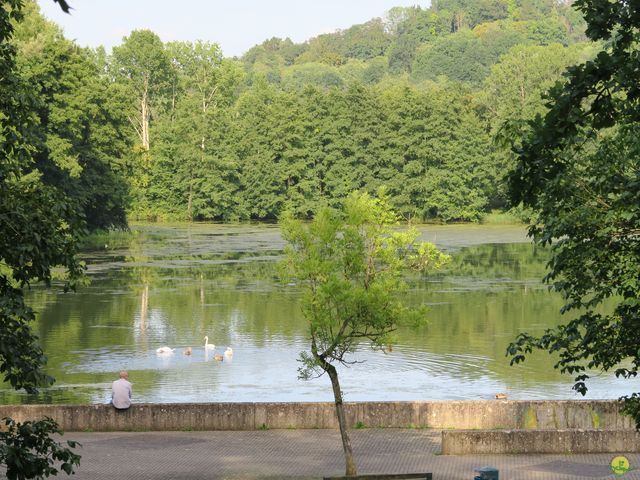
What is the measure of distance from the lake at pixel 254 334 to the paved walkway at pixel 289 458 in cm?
726

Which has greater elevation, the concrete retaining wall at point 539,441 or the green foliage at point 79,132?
the green foliage at point 79,132

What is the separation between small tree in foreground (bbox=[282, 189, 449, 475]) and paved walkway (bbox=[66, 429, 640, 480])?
3.83ft

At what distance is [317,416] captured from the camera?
77.6ft

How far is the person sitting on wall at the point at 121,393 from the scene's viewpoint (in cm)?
2331

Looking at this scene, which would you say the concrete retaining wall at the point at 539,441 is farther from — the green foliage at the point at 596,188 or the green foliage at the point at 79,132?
the green foliage at the point at 79,132

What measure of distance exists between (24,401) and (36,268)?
743 inches

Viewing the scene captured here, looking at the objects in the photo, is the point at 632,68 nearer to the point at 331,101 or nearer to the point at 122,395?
the point at 122,395

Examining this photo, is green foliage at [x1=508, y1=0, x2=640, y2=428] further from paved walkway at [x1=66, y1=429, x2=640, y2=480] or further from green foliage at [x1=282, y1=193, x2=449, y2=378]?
Answer: green foliage at [x1=282, y1=193, x2=449, y2=378]

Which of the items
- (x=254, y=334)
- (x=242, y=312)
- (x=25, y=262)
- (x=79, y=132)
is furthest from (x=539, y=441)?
(x=79, y=132)

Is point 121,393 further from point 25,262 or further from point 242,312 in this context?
point 242,312

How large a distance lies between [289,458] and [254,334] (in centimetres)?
2041

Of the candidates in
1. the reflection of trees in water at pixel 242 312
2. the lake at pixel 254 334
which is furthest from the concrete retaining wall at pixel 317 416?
the reflection of trees in water at pixel 242 312

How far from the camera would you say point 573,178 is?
14.2m

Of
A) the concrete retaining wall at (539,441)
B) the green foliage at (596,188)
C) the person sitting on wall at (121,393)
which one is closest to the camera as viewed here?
the green foliage at (596,188)
